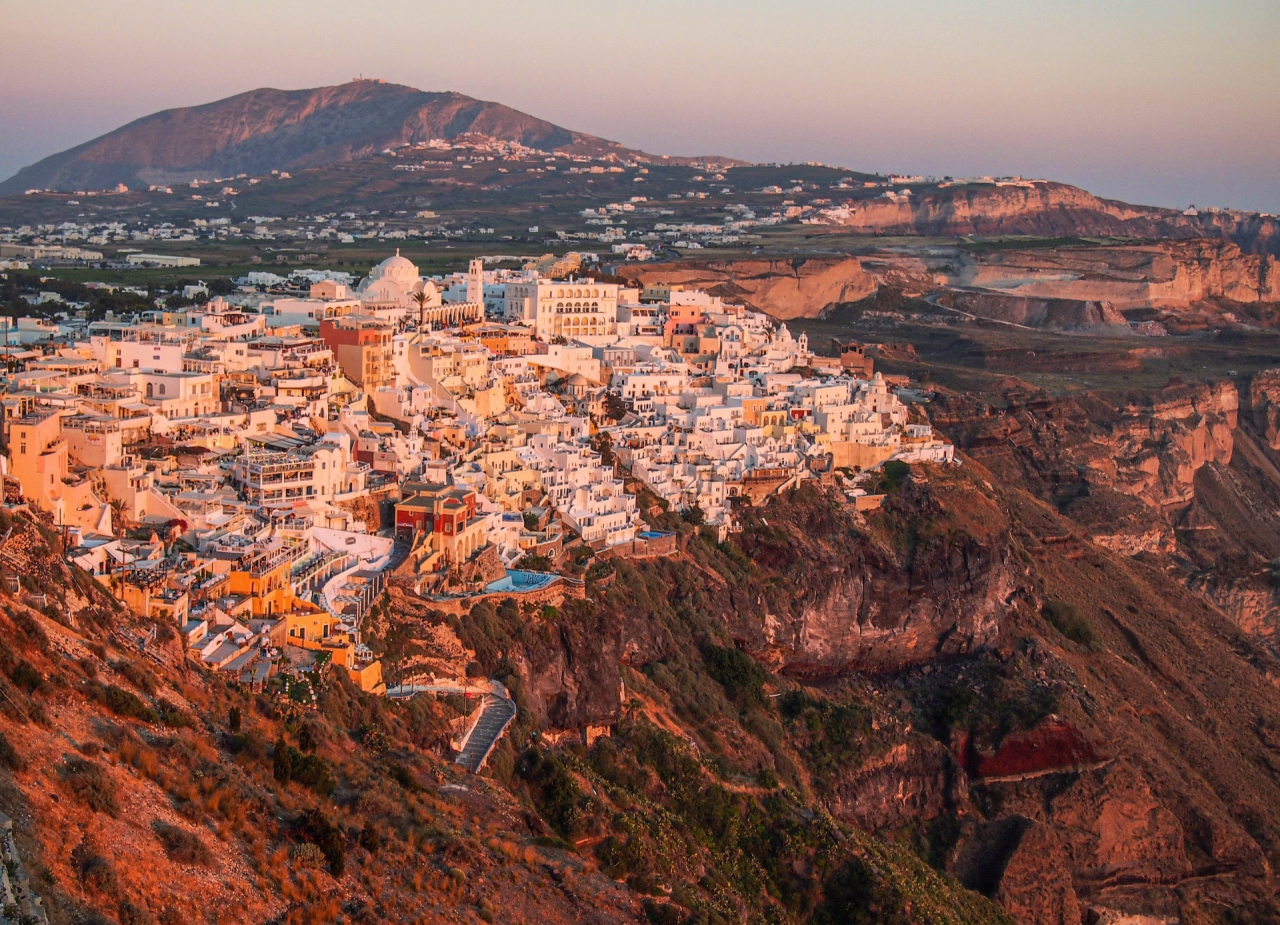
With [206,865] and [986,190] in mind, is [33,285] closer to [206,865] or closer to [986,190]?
[206,865]

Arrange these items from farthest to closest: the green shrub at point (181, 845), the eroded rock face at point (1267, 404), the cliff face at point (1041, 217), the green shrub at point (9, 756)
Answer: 1. the cliff face at point (1041, 217)
2. the eroded rock face at point (1267, 404)
3. the green shrub at point (181, 845)
4. the green shrub at point (9, 756)

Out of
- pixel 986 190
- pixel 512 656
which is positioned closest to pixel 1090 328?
pixel 986 190

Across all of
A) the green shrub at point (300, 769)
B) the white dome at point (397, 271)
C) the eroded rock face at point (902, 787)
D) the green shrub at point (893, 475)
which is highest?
the white dome at point (397, 271)

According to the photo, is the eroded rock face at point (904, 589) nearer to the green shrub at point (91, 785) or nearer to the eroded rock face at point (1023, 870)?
the eroded rock face at point (1023, 870)

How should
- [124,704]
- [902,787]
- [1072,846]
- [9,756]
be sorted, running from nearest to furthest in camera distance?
[9,756] < [124,704] < [1072,846] < [902,787]

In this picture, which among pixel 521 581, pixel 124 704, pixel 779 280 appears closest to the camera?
pixel 124 704

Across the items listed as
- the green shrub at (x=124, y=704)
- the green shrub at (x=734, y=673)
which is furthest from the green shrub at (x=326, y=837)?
the green shrub at (x=734, y=673)

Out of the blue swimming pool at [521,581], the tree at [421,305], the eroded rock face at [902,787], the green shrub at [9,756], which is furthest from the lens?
the tree at [421,305]

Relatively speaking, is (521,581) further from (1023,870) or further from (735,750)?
(1023,870)

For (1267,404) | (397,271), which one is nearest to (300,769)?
(397,271)
